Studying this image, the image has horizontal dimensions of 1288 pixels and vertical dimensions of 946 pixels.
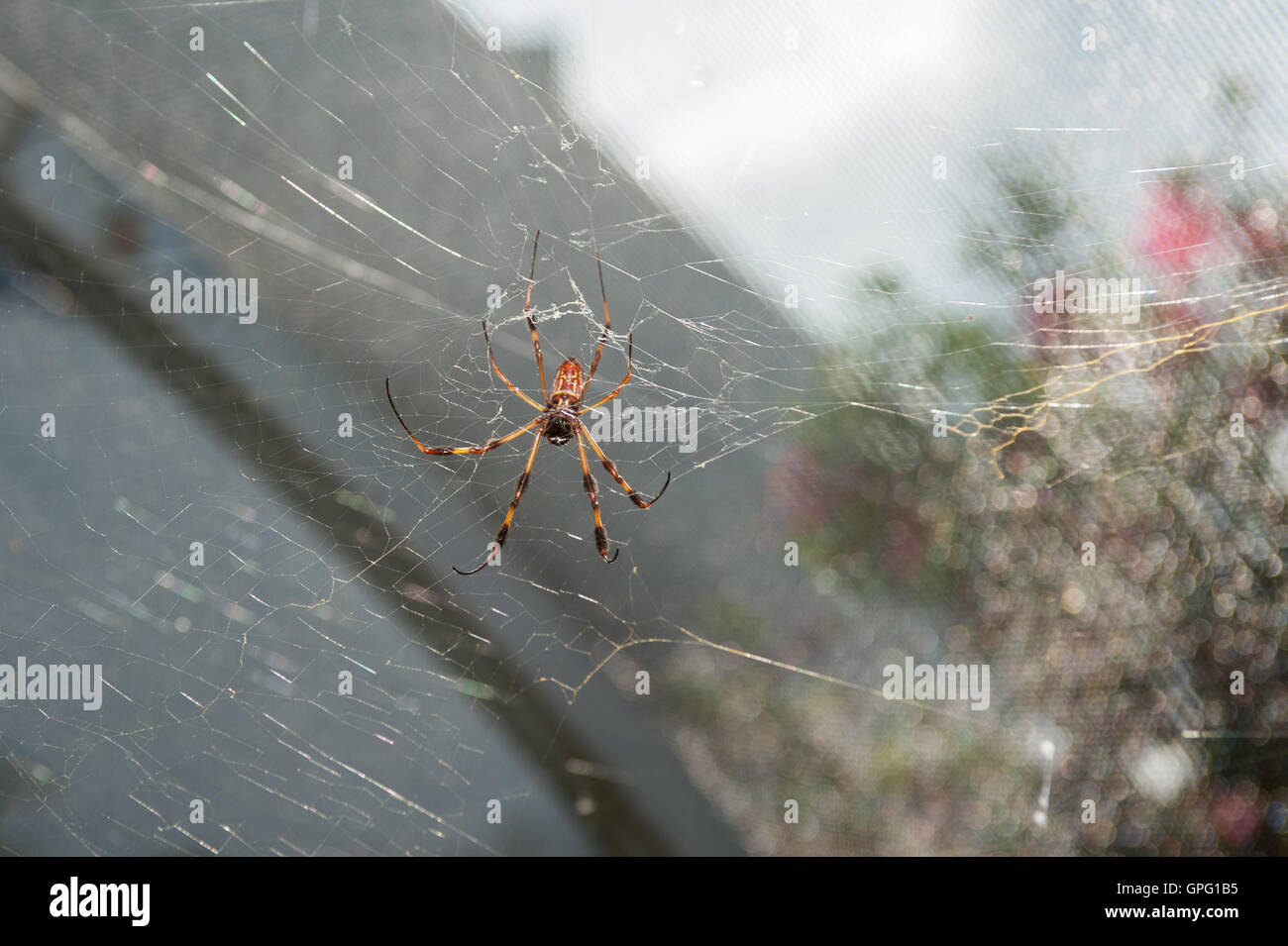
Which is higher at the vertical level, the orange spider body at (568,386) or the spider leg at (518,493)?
the orange spider body at (568,386)

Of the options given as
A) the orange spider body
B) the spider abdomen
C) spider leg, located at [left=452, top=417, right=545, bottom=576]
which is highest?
the orange spider body

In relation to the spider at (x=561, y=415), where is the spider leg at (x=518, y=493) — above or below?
below

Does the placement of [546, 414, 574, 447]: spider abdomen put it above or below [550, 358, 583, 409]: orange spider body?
below

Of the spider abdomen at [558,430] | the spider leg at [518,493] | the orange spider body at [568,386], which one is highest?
the orange spider body at [568,386]

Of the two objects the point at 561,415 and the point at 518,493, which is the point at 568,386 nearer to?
the point at 561,415

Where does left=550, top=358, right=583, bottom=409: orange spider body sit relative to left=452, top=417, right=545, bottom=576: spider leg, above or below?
above

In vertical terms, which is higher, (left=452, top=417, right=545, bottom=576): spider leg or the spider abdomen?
the spider abdomen

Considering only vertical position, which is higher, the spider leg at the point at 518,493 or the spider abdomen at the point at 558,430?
the spider abdomen at the point at 558,430

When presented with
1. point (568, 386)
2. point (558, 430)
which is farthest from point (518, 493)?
point (568, 386)

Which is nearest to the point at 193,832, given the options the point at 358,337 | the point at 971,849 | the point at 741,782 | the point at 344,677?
the point at 344,677
